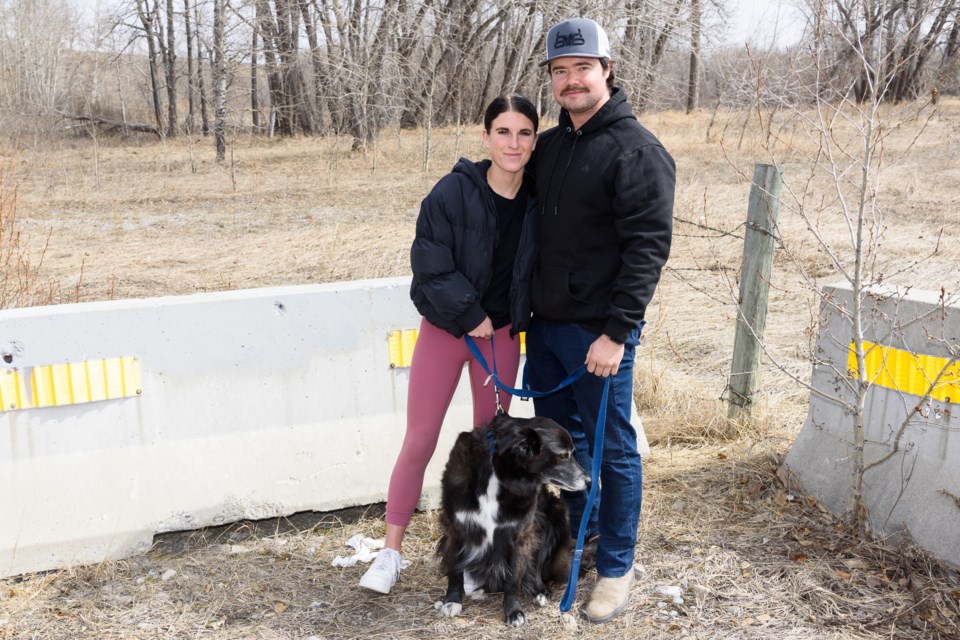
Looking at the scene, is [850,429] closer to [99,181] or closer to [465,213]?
[465,213]

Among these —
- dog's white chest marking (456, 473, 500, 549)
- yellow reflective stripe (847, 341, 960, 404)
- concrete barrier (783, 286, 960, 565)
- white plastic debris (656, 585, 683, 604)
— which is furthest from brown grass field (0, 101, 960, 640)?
dog's white chest marking (456, 473, 500, 549)

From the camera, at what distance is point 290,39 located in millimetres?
21094

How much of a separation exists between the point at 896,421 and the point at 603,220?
1.99 m

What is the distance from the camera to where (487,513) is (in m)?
3.28

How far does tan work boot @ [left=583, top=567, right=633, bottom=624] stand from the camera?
11.0 ft

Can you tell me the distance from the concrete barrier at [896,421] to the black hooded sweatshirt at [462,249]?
5.41 ft

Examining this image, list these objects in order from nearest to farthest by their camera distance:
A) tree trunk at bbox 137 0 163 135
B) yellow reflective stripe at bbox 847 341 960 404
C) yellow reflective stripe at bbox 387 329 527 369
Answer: yellow reflective stripe at bbox 847 341 960 404 → yellow reflective stripe at bbox 387 329 527 369 → tree trunk at bbox 137 0 163 135

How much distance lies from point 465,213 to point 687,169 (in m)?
15.0

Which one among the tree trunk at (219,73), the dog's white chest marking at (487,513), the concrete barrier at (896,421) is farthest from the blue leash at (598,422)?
the tree trunk at (219,73)

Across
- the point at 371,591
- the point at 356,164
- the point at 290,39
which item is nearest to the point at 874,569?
the point at 371,591

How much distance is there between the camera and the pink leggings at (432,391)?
3.46m

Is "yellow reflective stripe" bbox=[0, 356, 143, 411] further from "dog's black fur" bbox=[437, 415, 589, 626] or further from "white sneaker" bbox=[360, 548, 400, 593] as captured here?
"dog's black fur" bbox=[437, 415, 589, 626]

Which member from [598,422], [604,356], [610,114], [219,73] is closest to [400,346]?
[598,422]

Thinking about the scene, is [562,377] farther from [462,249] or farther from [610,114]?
[610,114]
